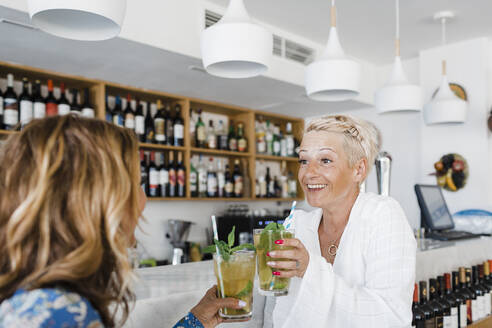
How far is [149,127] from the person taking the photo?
3455 millimetres

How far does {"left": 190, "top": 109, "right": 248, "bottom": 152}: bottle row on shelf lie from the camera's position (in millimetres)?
3770

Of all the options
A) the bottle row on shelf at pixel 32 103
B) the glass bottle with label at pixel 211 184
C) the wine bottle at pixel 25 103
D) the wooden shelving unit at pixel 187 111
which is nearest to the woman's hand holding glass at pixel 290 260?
the wooden shelving unit at pixel 187 111

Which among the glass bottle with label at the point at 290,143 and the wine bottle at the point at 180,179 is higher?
the glass bottle with label at the point at 290,143

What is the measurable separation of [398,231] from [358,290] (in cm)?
19

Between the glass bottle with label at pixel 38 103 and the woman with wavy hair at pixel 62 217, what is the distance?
2.35 metres

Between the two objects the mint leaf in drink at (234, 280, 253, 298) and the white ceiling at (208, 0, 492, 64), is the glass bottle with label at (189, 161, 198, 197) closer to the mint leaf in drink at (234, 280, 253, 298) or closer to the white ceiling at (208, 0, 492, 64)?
the white ceiling at (208, 0, 492, 64)

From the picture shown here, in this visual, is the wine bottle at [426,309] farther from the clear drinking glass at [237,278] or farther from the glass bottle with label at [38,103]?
the glass bottle with label at [38,103]

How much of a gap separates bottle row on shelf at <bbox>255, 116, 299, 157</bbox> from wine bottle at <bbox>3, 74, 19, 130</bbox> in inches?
83.1

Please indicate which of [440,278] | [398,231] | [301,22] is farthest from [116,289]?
[301,22]

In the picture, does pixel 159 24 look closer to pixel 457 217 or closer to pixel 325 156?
pixel 325 156

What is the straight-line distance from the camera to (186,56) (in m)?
2.68

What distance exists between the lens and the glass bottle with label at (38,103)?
9.27ft

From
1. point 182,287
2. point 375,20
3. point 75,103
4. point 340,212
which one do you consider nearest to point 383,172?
point 340,212

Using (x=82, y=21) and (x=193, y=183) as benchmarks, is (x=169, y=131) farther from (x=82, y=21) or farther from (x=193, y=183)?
(x=82, y=21)
